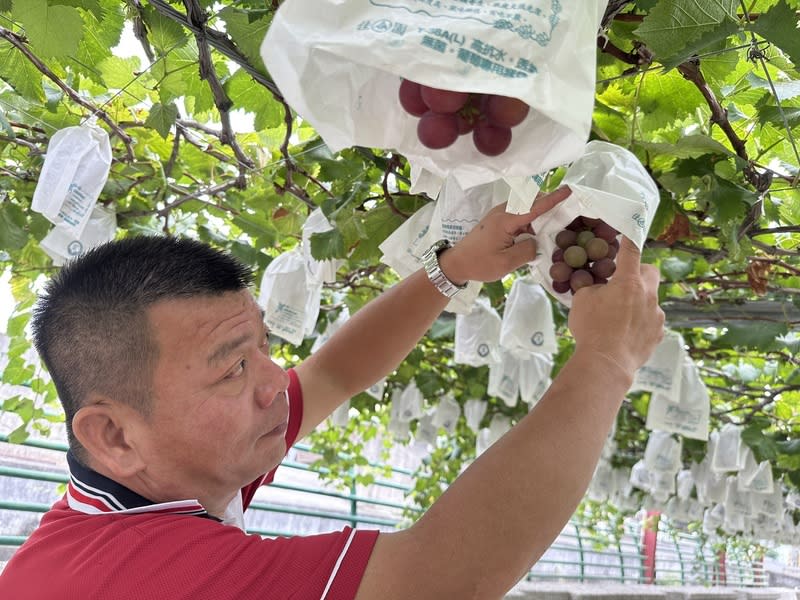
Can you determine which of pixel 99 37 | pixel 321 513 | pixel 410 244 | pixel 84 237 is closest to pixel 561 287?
pixel 410 244

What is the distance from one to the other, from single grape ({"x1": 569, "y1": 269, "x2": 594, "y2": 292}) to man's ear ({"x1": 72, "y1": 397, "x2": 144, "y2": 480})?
69 cm

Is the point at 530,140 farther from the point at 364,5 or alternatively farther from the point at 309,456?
the point at 309,456

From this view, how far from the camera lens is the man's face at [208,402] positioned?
1.14 m

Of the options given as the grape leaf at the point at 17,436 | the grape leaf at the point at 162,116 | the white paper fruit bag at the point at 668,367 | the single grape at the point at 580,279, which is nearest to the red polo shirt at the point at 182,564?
the single grape at the point at 580,279

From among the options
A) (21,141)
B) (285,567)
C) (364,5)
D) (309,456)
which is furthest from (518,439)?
(309,456)

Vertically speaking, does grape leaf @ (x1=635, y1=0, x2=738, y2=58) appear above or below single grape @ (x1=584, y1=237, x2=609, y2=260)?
above

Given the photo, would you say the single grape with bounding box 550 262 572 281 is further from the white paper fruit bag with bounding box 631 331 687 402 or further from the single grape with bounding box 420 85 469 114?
the white paper fruit bag with bounding box 631 331 687 402

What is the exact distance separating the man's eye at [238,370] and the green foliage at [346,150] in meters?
0.61

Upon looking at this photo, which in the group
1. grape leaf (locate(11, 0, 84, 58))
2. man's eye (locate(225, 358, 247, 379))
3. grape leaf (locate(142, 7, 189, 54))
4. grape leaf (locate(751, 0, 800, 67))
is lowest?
man's eye (locate(225, 358, 247, 379))

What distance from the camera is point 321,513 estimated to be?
8.65 m

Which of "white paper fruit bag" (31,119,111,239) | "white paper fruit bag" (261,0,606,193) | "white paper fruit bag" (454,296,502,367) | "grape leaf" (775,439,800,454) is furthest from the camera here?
"grape leaf" (775,439,800,454)

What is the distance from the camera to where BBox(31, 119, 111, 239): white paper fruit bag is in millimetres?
2197

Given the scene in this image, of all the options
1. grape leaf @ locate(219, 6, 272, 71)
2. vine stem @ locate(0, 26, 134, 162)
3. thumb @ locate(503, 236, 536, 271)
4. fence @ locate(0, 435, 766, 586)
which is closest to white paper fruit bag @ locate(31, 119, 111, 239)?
vine stem @ locate(0, 26, 134, 162)

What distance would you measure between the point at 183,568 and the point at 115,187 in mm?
2157
